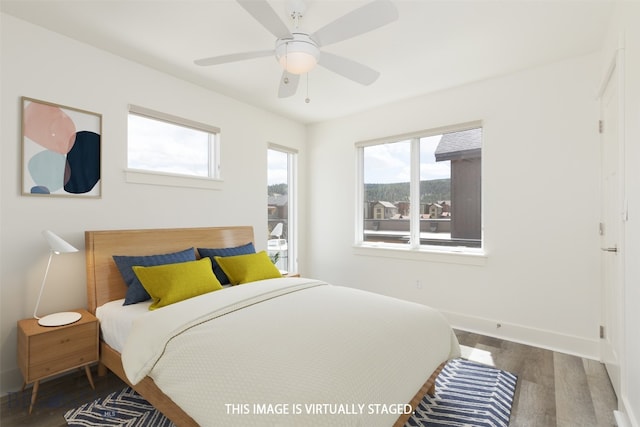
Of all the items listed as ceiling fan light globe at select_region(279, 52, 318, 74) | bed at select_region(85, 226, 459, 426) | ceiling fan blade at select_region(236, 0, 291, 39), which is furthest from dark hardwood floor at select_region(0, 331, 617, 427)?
ceiling fan blade at select_region(236, 0, 291, 39)

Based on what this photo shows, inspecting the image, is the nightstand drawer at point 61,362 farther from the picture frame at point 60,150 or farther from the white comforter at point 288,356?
the picture frame at point 60,150

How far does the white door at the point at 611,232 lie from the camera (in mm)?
2047

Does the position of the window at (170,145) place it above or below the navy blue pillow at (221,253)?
above

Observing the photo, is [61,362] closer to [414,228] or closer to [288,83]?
[288,83]

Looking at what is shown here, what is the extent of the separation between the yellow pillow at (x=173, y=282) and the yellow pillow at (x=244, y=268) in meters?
0.32

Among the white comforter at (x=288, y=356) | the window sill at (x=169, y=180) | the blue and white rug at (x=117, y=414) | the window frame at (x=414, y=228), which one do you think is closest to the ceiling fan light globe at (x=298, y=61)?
the white comforter at (x=288, y=356)

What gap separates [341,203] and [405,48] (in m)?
2.21

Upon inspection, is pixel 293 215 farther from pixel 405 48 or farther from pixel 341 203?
pixel 405 48

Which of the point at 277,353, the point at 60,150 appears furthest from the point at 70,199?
the point at 277,353

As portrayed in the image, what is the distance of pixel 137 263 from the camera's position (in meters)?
2.55

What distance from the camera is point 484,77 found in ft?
10.3

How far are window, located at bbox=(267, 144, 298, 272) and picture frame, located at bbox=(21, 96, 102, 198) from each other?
2.01 meters

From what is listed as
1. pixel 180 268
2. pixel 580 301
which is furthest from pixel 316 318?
pixel 580 301

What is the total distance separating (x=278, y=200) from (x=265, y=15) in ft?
9.52
